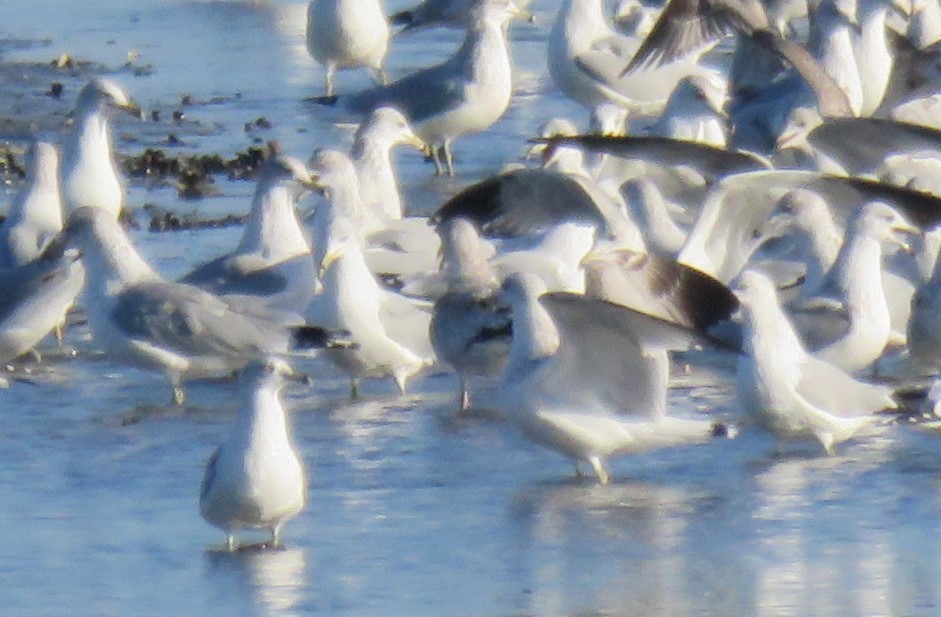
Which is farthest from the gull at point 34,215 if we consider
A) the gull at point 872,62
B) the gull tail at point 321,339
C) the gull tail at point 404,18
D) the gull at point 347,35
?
the gull tail at point 404,18

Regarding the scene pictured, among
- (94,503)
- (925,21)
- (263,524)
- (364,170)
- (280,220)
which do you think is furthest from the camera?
(925,21)

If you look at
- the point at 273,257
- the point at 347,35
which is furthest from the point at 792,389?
the point at 347,35

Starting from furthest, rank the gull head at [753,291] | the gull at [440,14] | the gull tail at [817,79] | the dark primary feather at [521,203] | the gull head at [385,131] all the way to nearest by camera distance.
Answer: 1. the gull at [440,14]
2. the gull tail at [817,79]
3. the gull head at [385,131]
4. the dark primary feather at [521,203]
5. the gull head at [753,291]

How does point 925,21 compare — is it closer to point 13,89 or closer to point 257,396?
point 13,89

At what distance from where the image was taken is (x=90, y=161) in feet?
41.6

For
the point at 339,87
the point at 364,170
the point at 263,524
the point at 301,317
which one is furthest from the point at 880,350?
the point at 339,87

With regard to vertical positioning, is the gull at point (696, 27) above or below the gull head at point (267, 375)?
above

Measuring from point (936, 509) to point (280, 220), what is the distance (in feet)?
12.9

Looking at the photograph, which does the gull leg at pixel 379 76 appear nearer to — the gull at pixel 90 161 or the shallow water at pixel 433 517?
the gull at pixel 90 161

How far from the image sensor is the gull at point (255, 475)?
7.59 m

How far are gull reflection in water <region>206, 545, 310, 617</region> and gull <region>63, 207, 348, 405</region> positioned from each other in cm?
216

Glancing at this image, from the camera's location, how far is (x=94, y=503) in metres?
8.32

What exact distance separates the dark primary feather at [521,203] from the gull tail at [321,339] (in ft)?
3.49

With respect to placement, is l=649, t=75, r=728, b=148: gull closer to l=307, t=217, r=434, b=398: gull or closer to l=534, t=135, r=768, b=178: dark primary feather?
l=534, t=135, r=768, b=178: dark primary feather
